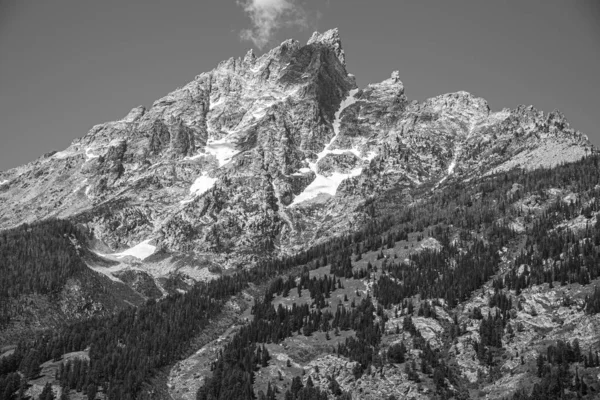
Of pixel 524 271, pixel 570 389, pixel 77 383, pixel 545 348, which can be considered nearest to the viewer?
pixel 570 389

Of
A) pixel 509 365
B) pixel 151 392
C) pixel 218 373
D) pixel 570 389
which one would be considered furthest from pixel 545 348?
pixel 151 392

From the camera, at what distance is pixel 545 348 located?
527 feet

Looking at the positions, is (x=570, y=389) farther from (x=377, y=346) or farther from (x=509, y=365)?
(x=377, y=346)

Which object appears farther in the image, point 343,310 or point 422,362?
point 343,310

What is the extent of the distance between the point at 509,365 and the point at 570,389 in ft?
66.6

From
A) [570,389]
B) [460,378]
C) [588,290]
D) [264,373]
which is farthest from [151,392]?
[588,290]

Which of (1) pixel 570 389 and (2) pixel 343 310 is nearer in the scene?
(1) pixel 570 389

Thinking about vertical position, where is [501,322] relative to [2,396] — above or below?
above

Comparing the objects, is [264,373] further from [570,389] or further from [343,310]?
[570,389]

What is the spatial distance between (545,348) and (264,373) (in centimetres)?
6799

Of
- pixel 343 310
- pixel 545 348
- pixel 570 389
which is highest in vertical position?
pixel 343 310

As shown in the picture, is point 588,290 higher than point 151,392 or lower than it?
higher

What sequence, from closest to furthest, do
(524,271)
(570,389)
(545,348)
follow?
(570,389), (545,348), (524,271)

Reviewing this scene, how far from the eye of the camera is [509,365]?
161000mm
